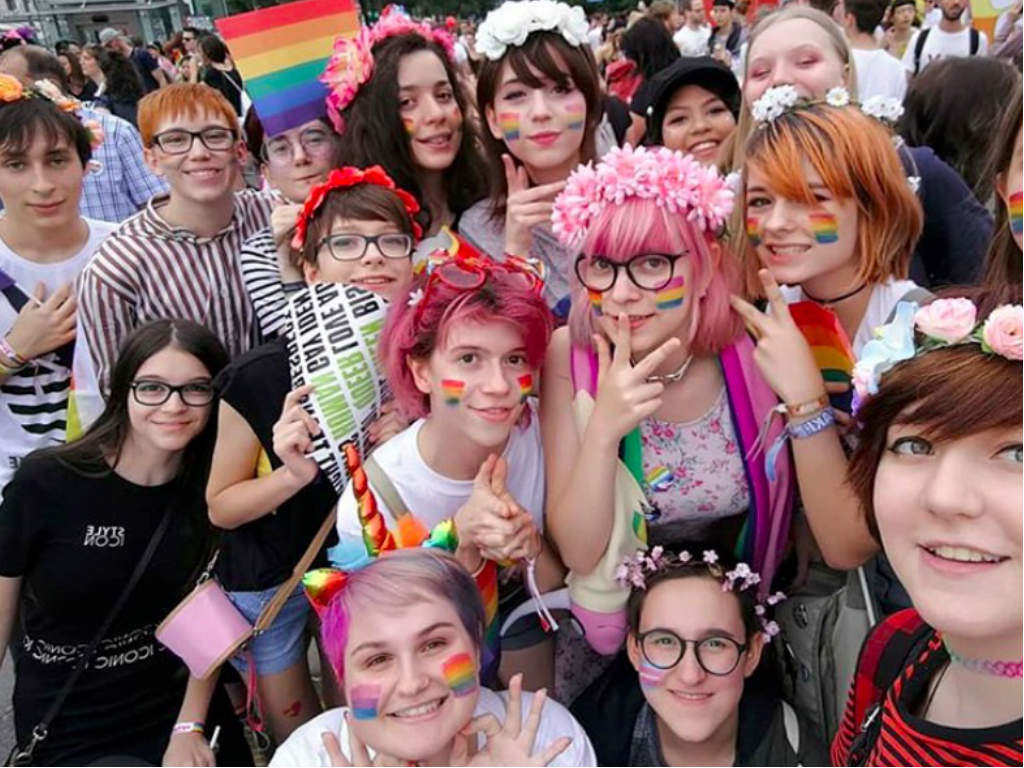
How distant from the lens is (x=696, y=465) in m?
2.07

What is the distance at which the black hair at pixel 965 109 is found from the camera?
11.6 ft

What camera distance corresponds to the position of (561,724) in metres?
2.00

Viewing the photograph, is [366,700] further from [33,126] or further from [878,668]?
[33,126]

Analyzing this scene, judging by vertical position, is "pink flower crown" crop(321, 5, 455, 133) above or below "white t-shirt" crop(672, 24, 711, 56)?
below

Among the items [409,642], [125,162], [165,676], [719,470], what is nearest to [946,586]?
[719,470]

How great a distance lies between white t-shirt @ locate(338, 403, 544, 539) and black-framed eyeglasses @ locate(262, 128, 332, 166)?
4.65 feet

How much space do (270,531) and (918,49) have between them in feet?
24.3

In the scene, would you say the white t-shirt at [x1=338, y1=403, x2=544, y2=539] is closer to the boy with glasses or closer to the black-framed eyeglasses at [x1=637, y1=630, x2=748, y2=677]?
the black-framed eyeglasses at [x1=637, y1=630, x2=748, y2=677]

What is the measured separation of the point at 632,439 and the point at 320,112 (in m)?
1.85

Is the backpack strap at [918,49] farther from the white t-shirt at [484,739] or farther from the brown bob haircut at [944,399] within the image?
the white t-shirt at [484,739]

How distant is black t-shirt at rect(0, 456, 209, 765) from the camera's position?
8.14 feet

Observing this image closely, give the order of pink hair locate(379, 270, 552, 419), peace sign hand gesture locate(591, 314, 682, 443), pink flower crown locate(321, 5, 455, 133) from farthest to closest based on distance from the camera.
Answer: pink flower crown locate(321, 5, 455, 133), pink hair locate(379, 270, 552, 419), peace sign hand gesture locate(591, 314, 682, 443)

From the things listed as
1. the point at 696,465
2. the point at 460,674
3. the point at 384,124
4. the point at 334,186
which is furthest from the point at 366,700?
the point at 384,124

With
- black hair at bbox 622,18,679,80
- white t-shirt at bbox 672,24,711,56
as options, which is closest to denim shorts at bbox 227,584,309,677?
black hair at bbox 622,18,679,80
